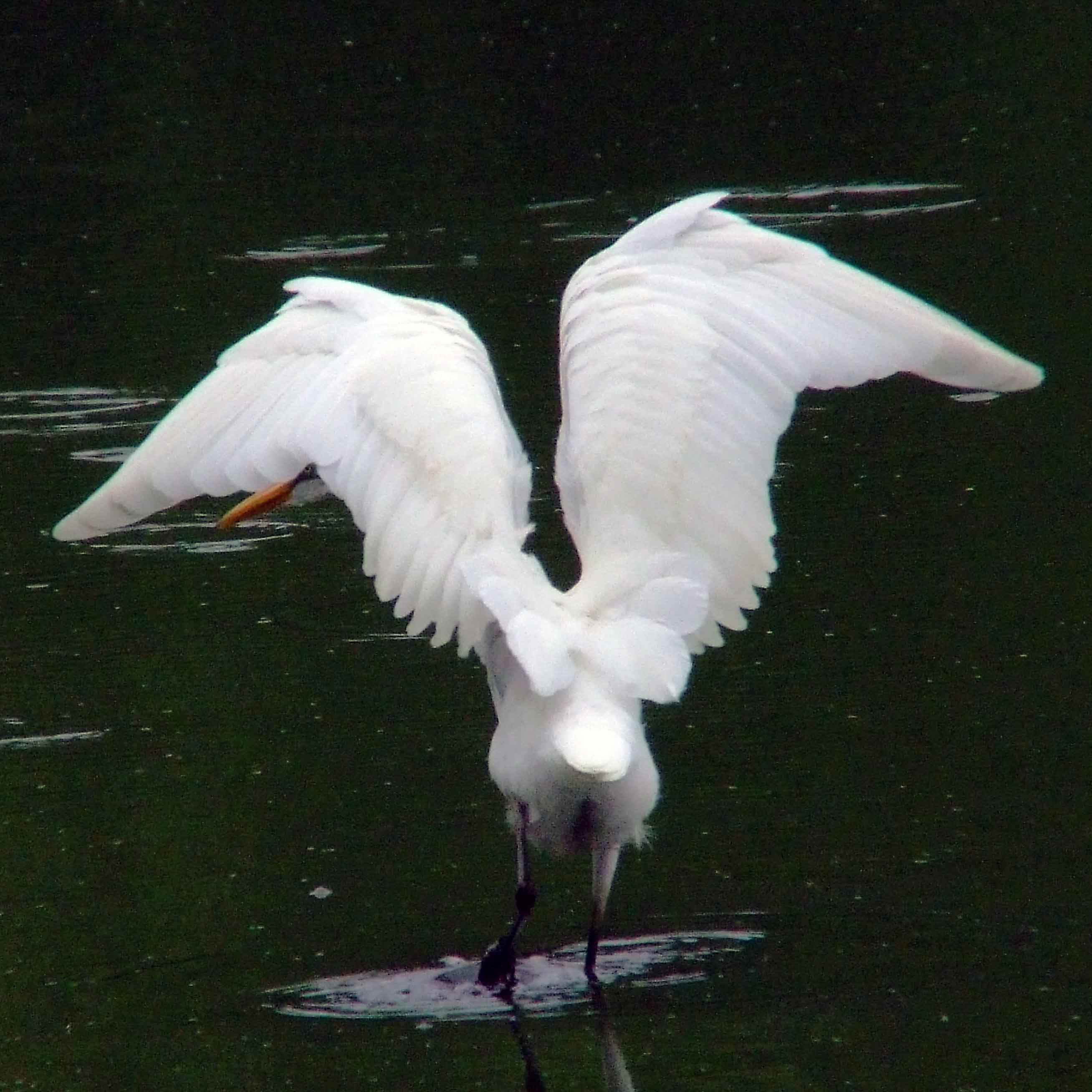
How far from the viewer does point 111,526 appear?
18.3ft

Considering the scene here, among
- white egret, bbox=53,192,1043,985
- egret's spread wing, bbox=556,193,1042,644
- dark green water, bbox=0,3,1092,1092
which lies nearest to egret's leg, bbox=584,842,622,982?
white egret, bbox=53,192,1043,985

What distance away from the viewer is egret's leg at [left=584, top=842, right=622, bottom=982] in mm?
5387

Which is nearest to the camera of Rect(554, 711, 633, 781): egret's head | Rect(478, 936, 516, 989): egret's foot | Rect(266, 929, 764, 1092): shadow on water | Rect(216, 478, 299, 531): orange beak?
Rect(554, 711, 633, 781): egret's head

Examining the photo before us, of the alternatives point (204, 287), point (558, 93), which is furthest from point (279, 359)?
point (558, 93)

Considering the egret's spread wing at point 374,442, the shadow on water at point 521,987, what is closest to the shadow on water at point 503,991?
the shadow on water at point 521,987

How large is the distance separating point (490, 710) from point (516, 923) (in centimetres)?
155

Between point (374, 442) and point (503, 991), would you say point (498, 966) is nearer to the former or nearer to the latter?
point (503, 991)

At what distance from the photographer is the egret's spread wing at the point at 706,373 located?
5238mm

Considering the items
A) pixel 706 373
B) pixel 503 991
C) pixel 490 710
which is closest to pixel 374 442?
pixel 706 373

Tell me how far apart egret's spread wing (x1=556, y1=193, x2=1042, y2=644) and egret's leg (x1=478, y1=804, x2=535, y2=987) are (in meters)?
0.53

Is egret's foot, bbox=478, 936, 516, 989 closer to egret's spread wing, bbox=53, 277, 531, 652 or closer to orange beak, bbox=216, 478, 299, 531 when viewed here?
egret's spread wing, bbox=53, 277, 531, 652

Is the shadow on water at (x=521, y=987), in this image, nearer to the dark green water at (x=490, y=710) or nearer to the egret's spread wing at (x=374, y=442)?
the dark green water at (x=490, y=710)

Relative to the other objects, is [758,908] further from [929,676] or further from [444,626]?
[929,676]

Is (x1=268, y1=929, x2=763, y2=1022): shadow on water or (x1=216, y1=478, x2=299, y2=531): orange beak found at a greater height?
(x1=216, y1=478, x2=299, y2=531): orange beak
